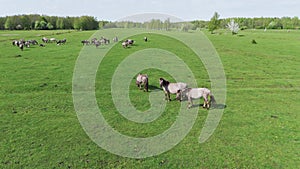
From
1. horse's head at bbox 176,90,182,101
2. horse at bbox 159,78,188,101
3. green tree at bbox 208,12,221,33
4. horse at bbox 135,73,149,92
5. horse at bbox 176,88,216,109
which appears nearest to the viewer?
horse at bbox 176,88,216,109

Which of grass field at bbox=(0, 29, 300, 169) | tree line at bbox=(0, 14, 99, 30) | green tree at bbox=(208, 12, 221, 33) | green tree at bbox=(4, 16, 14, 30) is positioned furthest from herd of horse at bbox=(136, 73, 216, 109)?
green tree at bbox=(4, 16, 14, 30)

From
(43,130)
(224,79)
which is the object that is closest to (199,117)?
(43,130)

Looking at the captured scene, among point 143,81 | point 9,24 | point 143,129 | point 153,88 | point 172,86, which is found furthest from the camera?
point 9,24

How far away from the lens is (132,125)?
9.93 metres

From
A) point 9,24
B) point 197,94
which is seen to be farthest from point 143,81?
point 9,24

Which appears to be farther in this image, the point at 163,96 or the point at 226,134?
the point at 163,96

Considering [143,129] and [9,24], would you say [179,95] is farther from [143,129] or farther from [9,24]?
[9,24]

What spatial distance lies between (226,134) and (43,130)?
778cm

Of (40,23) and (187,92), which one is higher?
(40,23)

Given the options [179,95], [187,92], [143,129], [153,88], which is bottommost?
[143,129]

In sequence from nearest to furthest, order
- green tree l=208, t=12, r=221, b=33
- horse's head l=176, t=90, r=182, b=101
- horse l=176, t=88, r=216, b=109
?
1. horse l=176, t=88, r=216, b=109
2. horse's head l=176, t=90, r=182, b=101
3. green tree l=208, t=12, r=221, b=33

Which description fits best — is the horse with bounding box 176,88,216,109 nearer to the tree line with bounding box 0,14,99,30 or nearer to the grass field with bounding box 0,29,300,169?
the grass field with bounding box 0,29,300,169

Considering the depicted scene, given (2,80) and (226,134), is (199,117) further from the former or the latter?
(2,80)

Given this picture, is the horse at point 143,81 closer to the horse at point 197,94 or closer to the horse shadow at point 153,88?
the horse shadow at point 153,88
